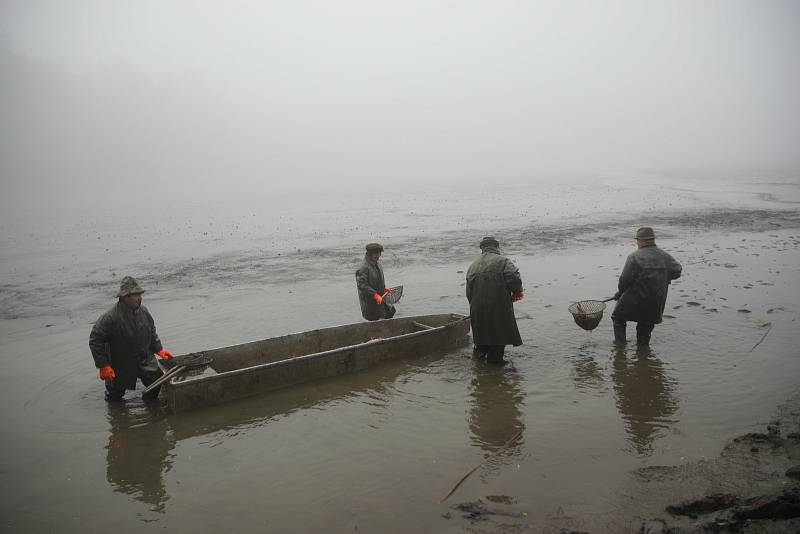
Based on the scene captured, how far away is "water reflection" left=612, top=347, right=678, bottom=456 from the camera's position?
6.32 metres

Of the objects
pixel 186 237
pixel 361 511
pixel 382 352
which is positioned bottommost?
pixel 361 511

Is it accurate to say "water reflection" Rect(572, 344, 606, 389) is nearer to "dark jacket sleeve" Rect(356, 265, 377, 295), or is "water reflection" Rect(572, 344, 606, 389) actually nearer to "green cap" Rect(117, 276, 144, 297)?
"dark jacket sleeve" Rect(356, 265, 377, 295)

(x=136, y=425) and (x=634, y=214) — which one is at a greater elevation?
(x=634, y=214)

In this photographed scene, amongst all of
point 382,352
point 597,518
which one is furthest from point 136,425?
point 597,518

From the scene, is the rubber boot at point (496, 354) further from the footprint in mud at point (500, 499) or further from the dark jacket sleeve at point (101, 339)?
the dark jacket sleeve at point (101, 339)

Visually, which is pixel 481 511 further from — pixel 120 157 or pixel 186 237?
pixel 120 157

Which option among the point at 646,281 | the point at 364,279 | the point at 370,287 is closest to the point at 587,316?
the point at 646,281

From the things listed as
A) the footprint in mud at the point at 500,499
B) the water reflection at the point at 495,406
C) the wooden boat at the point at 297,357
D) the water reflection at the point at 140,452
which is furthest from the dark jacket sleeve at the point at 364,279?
the footprint in mud at the point at 500,499

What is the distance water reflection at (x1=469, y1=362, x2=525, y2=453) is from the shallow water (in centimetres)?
4

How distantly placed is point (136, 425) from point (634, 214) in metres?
27.3

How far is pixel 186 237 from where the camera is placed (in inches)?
1029

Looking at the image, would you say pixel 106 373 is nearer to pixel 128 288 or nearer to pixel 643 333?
pixel 128 288

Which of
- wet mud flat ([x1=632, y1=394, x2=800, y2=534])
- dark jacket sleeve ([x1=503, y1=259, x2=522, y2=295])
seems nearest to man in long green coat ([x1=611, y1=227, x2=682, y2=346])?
dark jacket sleeve ([x1=503, y1=259, x2=522, y2=295])

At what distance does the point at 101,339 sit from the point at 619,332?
8.17 meters
